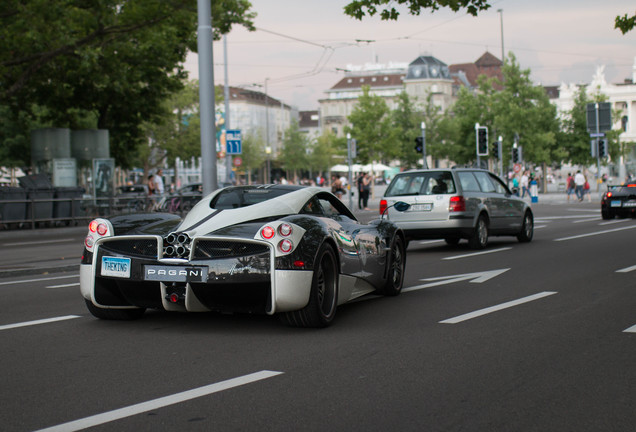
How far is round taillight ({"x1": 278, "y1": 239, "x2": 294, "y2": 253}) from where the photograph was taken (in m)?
7.16

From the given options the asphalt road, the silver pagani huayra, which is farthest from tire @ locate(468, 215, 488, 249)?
the silver pagani huayra

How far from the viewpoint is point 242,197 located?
8.32 m

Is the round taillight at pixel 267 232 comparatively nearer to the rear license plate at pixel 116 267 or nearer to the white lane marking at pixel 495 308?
the rear license plate at pixel 116 267

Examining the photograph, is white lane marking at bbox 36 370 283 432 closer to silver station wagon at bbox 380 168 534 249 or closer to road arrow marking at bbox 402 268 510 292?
road arrow marking at bbox 402 268 510 292

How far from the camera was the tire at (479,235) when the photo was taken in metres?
16.6

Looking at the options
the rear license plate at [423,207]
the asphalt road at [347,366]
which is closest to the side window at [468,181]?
the rear license plate at [423,207]

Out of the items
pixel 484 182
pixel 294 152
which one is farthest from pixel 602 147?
pixel 294 152

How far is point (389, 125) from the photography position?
319 feet

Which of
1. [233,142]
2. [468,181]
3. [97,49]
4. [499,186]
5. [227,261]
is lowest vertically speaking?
[227,261]

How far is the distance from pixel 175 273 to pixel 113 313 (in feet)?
4.06

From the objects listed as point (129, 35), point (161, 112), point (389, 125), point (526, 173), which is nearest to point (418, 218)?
point (129, 35)

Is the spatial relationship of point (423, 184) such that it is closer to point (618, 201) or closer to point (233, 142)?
point (233, 142)

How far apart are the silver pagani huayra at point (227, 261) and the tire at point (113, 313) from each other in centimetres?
1

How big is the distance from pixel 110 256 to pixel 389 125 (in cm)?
9093
